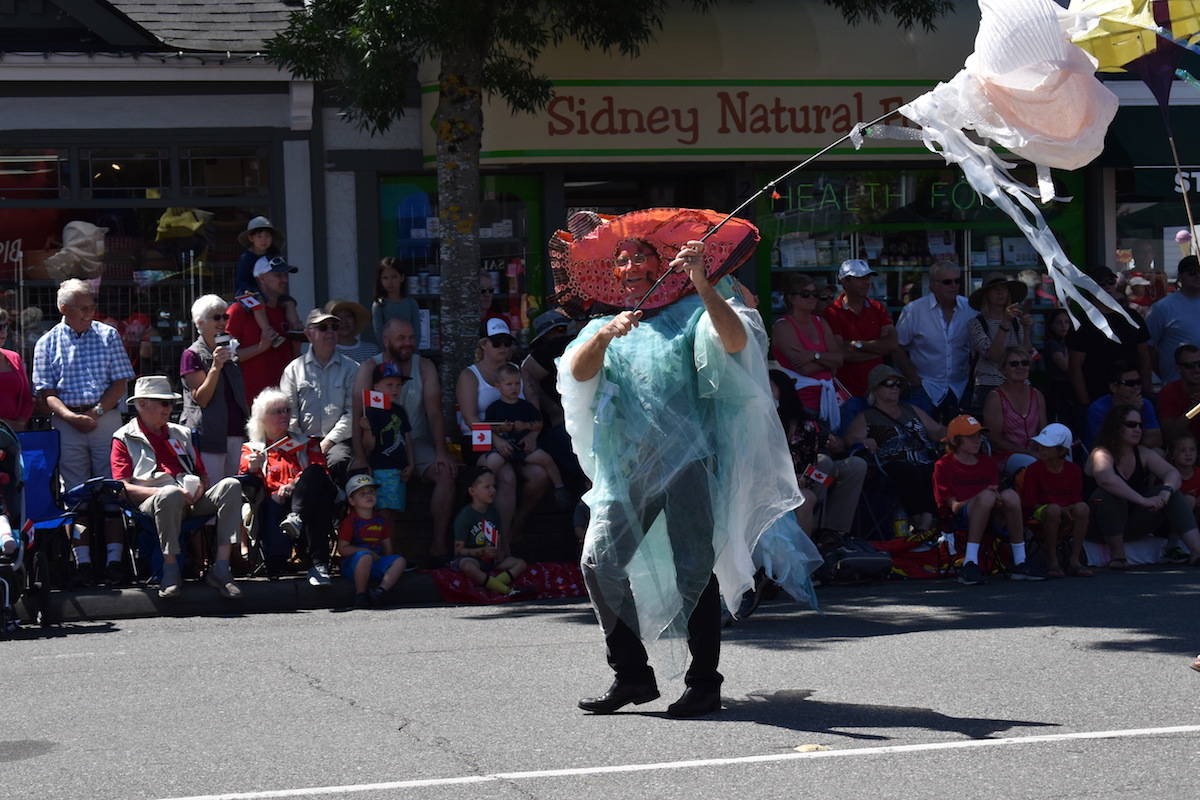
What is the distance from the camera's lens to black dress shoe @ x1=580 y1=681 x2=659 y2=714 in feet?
21.8

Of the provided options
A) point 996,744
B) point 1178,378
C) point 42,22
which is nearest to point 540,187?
point 42,22

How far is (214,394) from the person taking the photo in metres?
11.3

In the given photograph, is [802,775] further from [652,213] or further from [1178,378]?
[1178,378]

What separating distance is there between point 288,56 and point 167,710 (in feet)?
21.8

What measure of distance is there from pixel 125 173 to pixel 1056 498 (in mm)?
7837

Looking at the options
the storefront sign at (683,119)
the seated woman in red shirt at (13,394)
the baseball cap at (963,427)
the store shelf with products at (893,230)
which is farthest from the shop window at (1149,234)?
the seated woman in red shirt at (13,394)

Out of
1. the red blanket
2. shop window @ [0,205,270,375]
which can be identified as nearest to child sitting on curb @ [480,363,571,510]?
the red blanket

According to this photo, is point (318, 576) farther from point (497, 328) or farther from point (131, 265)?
point (131, 265)

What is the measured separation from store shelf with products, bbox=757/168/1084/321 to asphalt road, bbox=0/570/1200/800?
598 centimetres

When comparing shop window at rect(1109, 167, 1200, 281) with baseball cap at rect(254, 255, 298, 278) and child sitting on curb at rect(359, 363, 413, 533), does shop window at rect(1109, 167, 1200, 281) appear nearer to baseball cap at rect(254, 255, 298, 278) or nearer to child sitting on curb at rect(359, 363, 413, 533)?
child sitting on curb at rect(359, 363, 413, 533)

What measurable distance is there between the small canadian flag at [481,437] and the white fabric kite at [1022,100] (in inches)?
207

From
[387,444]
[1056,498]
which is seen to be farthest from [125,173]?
[1056,498]

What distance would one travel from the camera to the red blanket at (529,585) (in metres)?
10.7

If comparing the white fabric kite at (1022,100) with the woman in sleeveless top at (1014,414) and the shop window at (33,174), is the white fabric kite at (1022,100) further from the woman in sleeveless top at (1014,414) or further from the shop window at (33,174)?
the shop window at (33,174)
